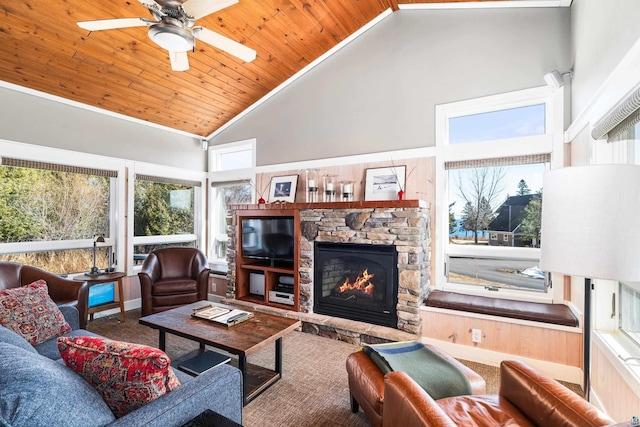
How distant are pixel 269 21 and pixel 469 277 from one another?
3.51 meters

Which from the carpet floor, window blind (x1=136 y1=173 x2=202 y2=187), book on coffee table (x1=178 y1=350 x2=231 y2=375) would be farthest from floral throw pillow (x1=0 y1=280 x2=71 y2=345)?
window blind (x1=136 y1=173 x2=202 y2=187)

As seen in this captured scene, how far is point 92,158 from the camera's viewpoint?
161 inches

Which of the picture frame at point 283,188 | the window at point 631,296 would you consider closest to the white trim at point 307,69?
the picture frame at point 283,188

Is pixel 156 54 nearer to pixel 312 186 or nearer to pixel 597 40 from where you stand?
pixel 312 186

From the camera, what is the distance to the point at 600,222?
4.40 ft

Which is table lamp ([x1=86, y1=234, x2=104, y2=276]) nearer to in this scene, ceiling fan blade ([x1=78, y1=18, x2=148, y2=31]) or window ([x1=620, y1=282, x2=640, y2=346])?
ceiling fan blade ([x1=78, y1=18, x2=148, y2=31])

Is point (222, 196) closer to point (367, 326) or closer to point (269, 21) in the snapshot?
Result: point (269, 21)

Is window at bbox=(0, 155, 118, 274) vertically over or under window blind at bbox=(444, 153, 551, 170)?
under

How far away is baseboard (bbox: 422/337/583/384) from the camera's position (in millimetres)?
2648

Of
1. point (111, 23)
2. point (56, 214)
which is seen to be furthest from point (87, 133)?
point (111, 23)

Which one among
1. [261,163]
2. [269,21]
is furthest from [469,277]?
[269,21]

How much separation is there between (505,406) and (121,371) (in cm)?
173

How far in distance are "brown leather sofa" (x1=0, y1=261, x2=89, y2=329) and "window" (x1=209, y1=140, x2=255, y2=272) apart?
205cm

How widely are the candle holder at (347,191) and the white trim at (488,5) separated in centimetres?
214
